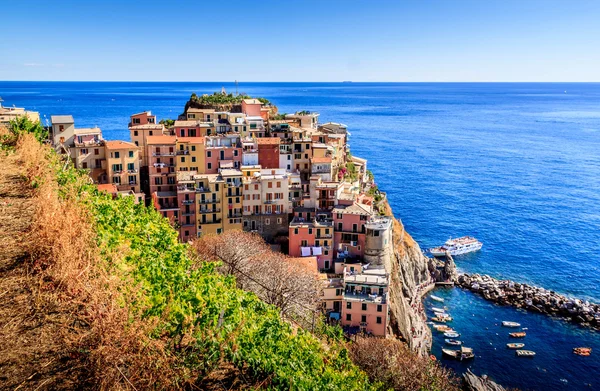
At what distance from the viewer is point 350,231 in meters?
41.8

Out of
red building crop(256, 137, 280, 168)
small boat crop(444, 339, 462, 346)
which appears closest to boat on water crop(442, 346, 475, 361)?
small boat crop(444, 339, 462, 346)

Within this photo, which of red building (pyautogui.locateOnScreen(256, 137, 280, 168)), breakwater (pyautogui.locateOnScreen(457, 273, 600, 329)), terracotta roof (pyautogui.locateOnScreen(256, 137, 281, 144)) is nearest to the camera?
breakwater (pyautogui.locateOnScreen(457, 273, 600, 329))

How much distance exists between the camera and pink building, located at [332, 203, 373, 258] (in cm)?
4156

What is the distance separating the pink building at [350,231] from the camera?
1636 inches

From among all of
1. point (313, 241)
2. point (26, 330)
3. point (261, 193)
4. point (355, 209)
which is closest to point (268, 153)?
point (261, 193)

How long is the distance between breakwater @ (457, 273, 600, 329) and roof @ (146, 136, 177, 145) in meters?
33.7

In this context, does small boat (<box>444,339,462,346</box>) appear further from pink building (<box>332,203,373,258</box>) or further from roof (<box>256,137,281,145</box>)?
roof (<box>256,137,281,145</box>)

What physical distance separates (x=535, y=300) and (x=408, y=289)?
40.8ft

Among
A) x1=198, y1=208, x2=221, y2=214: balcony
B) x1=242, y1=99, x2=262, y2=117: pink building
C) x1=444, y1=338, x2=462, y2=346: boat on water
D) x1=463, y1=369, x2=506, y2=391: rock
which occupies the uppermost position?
x1=242, y1=99, x2=262, y2=117: pink building

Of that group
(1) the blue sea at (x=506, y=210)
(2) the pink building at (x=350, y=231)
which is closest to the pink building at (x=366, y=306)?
(2) the pink building at (x=350, y=231)

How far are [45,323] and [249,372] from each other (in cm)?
368

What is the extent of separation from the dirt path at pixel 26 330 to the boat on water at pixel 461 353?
35959 mm

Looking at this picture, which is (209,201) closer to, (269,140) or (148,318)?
(269,140)

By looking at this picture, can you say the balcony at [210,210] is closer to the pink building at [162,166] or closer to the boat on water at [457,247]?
the pink building at [162,166]
